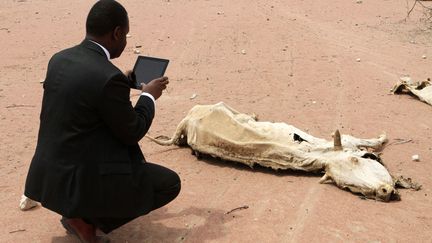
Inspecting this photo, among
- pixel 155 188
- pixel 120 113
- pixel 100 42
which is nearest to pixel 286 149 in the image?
pixel 155 188

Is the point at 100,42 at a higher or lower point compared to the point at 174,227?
higher

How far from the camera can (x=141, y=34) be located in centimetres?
995

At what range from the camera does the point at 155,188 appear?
11.5 ft

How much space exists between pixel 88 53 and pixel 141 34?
22.7 ft

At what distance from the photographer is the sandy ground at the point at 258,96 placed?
3.86 meters

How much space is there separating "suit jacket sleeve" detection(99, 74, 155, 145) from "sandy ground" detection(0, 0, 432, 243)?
0.92 meters

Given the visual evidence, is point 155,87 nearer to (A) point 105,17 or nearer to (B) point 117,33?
(B) point 117,33

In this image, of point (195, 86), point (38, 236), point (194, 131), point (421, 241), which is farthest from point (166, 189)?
point (195, 86)

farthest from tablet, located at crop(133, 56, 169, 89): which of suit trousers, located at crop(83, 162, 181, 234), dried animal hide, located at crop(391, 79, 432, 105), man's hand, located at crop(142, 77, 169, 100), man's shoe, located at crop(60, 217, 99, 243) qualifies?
dried animal hide, located at crop(391, 79, 432, 105)

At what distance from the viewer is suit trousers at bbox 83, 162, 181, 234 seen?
3467 mm

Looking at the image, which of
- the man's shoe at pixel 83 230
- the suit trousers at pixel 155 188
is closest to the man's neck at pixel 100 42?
the suit trousers at pixel 155 188

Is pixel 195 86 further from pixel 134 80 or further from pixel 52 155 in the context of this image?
pixel 52 155

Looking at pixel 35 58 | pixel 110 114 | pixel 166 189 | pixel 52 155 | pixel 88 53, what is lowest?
pixel 35 58

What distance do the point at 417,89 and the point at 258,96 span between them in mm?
2065
